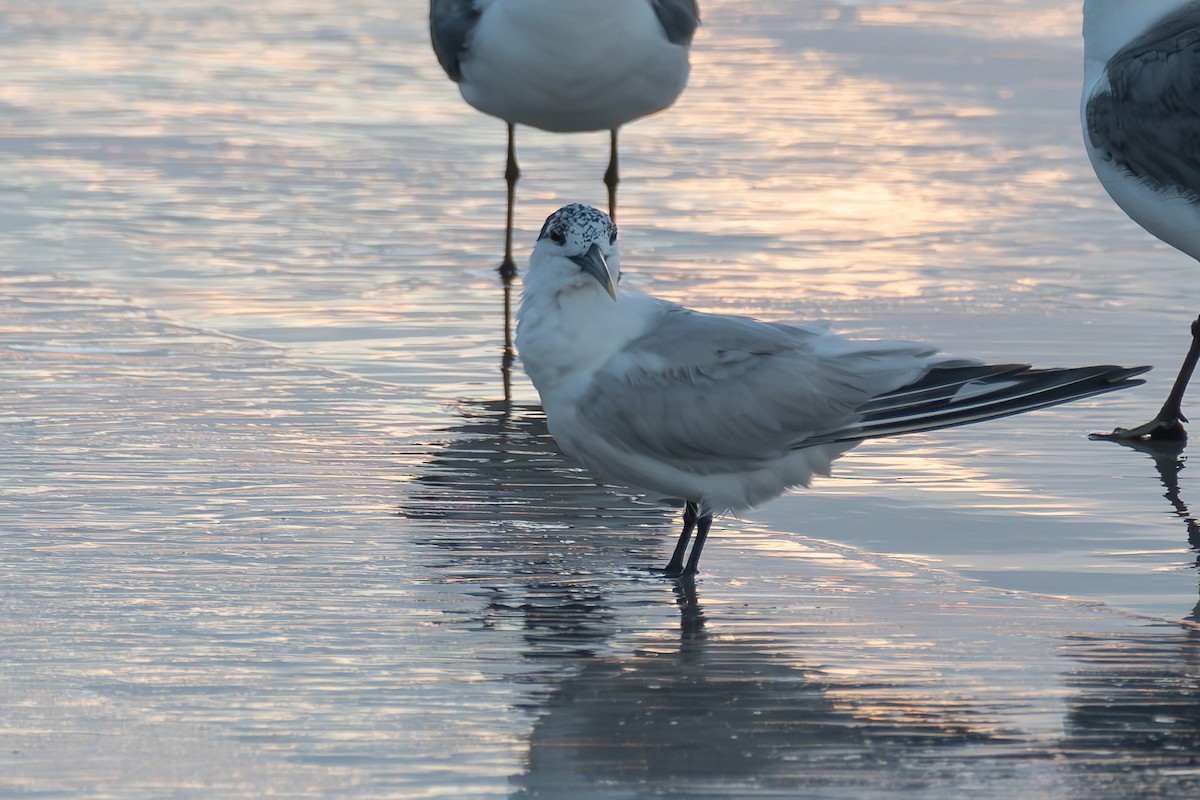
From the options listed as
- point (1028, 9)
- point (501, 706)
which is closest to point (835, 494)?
point (501, 706)

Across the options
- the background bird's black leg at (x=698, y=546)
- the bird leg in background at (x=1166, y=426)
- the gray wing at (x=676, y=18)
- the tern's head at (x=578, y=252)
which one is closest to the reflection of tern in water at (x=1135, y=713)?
the background bird's black leg at (x=698, y=546)

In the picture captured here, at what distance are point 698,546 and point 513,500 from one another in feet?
2.58

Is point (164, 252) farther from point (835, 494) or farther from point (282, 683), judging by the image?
point (282, 683)

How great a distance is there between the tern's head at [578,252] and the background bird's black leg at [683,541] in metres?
Answer: 0.61

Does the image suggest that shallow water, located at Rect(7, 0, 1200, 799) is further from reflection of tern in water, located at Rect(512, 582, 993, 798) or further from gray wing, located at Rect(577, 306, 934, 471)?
gray wing, located at Rect(577, 306, 934, 471)

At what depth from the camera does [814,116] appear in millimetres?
11516

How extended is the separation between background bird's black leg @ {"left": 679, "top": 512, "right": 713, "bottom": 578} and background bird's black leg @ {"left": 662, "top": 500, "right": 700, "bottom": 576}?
24mm

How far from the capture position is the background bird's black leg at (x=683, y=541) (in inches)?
205

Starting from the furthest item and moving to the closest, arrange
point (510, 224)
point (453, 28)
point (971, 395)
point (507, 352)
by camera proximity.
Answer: point (453, 28) < point (510, 224) < point (507, 352) < point (971, 395)

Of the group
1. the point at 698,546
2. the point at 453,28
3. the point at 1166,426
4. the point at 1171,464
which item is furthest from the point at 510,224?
the point at 698,546

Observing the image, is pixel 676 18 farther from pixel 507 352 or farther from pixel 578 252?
pixel 578 252

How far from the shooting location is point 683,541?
5258 millimetres

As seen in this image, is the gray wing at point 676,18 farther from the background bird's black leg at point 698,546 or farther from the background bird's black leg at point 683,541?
the background bird's black leg at point 698,546

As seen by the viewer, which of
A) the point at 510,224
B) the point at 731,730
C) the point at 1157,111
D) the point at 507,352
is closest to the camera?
the point at 731,730
